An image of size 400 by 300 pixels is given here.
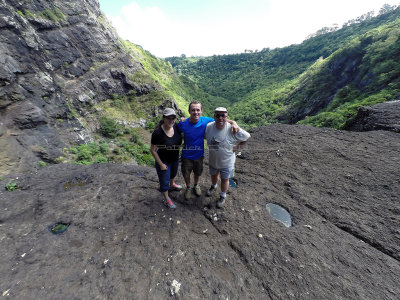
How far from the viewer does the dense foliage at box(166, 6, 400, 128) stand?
2027 centimetres

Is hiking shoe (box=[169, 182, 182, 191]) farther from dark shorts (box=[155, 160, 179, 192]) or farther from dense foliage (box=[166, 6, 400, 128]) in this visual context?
dense foliage (box=[166, 6, 400, 128])

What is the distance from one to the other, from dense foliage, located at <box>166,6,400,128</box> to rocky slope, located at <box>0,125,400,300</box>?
9.85 meters

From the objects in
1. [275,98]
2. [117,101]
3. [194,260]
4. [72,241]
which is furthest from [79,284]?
[275,98]

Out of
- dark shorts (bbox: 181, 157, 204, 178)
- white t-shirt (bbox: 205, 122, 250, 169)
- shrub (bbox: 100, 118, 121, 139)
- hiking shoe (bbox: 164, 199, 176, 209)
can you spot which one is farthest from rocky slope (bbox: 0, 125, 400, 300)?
shrub (bbox: 100, 118, 121, 139)

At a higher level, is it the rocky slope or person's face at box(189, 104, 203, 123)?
person's face at box(189, 104, 203, 123)

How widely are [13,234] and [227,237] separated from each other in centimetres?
452

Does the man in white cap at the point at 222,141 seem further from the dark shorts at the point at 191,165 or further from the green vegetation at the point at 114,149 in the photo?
the green vegetation at the point at 114,149

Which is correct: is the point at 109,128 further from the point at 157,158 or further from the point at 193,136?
the point at 193,136

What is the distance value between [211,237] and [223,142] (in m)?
2.01

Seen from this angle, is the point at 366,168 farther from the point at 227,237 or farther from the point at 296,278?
the point at 227,237

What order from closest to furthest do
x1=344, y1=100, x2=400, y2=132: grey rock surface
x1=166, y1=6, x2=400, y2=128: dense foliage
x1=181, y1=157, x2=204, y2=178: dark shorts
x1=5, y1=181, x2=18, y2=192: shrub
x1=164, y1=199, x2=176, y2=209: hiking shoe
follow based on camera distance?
1. x1=181, y1=157, x2=204, y2=178: dark shorts
2. x1=164, y1=199, x2=176, y2=209: hiking shoe
3. x1=5, y1=181, x2=18, y2=192: shrub
4. x1=344, y1=100, x2=400, y2=132: grey rock surface
5. x1=166, y1=6, x2=400, y2=128: dense foliage

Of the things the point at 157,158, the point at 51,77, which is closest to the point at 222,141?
the point at 157,158

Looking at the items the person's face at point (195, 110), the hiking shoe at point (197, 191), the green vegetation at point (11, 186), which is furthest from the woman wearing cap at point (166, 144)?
the green vegetation at point (11, 186)

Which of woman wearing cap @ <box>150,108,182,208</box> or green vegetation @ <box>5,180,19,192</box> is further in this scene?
green vegetation @ <box>5,180,19,192</box>
